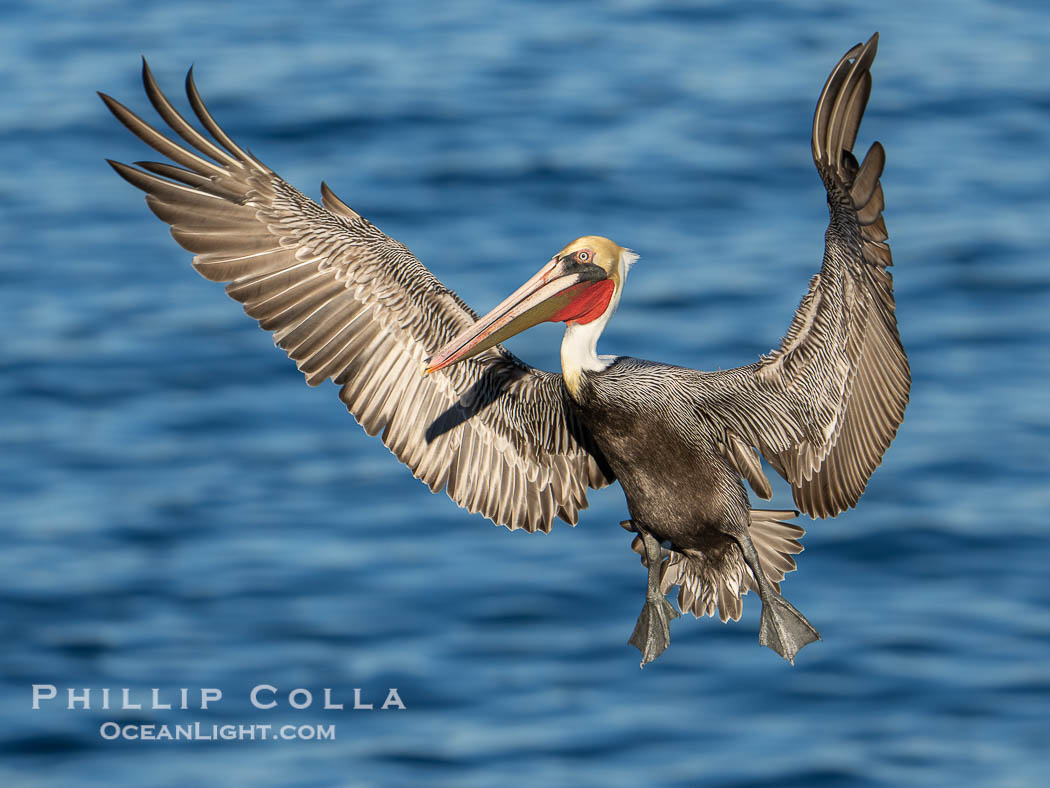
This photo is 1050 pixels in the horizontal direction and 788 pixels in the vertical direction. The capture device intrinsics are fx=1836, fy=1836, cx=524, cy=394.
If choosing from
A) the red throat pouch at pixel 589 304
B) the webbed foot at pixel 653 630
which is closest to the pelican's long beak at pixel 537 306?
the red throat pouch at pixel 589 304

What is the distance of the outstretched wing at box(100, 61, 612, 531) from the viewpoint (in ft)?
32.8

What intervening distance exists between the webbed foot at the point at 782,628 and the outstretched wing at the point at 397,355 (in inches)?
47.1

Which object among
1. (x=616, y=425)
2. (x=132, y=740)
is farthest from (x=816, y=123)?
(x=132, y=740)

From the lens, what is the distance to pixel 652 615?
9773mm

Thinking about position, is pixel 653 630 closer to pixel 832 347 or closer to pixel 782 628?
pixel 782 628

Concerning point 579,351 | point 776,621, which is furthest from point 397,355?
point 776,621

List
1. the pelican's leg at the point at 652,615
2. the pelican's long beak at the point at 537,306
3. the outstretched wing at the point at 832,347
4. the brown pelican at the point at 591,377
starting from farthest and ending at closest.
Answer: the pelican's leg at the point at 652,615
the outstretched wing at the point at 832,347
the brown pelican at the point at 591,377
the pelican's long beak at the point at 537,306

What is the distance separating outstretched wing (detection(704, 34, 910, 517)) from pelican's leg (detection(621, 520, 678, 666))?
0.64 meters

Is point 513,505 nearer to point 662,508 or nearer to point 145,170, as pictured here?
point 662,508

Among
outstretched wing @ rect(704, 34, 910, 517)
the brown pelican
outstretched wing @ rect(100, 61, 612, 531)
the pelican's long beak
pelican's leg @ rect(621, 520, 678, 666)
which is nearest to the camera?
the pelican's long beak

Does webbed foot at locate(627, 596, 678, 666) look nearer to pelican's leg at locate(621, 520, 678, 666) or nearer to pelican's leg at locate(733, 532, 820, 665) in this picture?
pelican's leg at locate(621, 520, 678, 666)

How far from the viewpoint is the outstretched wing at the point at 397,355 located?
10008 mm

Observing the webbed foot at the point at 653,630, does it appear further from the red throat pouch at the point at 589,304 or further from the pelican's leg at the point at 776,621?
the red throat pouch at the point at 589,304

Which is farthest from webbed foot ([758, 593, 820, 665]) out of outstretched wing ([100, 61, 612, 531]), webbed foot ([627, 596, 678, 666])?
outstretched wing ([100, 61, 612, 531])
